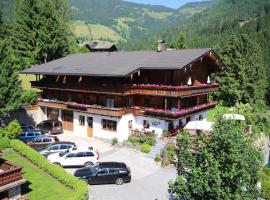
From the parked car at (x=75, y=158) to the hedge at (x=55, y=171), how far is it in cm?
206

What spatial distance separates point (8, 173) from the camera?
2130 cm

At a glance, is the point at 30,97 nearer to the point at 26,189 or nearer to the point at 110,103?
the point at 110,103

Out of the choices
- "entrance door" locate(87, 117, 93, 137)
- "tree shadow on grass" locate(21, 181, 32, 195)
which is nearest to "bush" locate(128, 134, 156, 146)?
"entrance door" locate(87, 117, 93, 137)

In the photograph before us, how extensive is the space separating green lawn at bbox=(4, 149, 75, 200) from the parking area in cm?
251

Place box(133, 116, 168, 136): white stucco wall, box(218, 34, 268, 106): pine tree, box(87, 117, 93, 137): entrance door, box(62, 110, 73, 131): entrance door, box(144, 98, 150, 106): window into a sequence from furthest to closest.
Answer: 1. box(218, 34, 268, 106): pine tree
2. box(62, 110, 73, 131): entrance door
3. box(87, 117, 93, 137): entrance door
4. box(144, 98, 150, 106): window
5. box(133, 116, 168, 136): white stucco wall

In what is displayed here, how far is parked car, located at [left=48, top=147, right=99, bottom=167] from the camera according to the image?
3183 cm

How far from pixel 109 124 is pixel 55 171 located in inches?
526

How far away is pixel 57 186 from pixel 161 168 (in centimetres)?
1065

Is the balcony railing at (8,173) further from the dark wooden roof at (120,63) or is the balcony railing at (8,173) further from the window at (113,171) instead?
the dark wooden roof at (120,63)

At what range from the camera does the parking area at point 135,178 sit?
26734 mm

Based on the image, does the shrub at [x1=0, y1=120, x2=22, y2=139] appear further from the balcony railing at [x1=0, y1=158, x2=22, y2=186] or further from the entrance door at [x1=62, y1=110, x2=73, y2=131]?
the balcony railing at [x1=0, y1=158, x2=22, y2=186]

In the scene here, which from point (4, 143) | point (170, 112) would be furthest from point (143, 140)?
point (4, 143)

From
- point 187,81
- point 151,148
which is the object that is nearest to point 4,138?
point 151,148

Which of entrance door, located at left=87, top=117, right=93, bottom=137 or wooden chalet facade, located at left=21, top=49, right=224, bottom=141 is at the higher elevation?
wooden chalet facade, located at left=21, top=49, right=224, bottom=141
